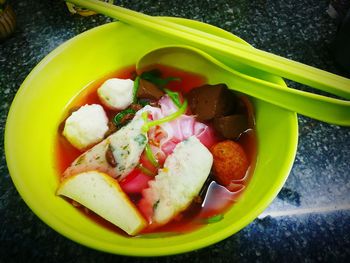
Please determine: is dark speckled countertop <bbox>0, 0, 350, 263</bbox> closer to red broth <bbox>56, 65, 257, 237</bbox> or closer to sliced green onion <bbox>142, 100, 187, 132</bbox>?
red broth <bbox>56, 65, 257, 237</bbox>

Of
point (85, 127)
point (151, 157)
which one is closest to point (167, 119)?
point (151, 157)

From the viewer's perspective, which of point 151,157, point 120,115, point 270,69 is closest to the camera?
point 270,69

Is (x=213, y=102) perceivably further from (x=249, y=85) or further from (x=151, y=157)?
(x=151, y=157)

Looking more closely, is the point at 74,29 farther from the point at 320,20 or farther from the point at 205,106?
the point at 320,20

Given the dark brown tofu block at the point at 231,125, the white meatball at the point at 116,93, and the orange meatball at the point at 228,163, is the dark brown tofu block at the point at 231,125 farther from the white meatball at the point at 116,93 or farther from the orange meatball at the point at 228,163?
the white meatball at the point at 116,93

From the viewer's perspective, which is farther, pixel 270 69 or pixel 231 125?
pixel 231 125

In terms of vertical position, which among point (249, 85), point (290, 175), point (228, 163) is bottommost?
point (290, 175)
